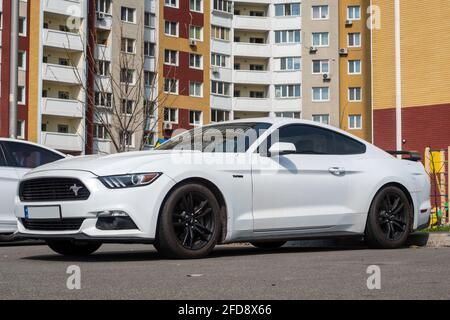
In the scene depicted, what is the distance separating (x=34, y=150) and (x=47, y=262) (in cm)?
493

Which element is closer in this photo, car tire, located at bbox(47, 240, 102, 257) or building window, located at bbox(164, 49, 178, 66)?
car tire, located at bbox(47, 240, 102, 257)

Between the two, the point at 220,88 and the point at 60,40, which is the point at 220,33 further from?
the point at 60,40

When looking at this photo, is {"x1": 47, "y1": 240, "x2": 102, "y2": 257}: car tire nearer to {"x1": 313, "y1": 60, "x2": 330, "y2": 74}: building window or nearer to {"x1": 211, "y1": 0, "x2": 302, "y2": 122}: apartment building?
{"x1": 211, "y1": 0, "x2": 302, "y2": 122}: apartment building

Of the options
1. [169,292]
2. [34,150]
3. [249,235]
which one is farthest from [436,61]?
[169,292]

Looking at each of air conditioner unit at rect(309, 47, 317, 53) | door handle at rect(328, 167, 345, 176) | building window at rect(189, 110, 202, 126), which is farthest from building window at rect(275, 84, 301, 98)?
door handle at rect(328, 167, 345, 176)

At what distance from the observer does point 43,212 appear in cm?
906

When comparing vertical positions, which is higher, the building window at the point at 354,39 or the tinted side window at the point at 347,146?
the building window at the point at 354,39

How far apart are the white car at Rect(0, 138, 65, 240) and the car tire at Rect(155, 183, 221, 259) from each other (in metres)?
4.06

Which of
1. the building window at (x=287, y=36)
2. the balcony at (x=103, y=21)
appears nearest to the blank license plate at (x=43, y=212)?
the balcony at (x=103, y=21)

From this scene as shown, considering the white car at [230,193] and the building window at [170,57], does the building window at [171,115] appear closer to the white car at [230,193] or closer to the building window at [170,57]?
the building window at [170,57]

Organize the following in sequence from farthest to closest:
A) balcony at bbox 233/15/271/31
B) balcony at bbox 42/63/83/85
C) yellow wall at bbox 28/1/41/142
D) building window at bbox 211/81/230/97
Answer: balcony at bbox 233/15/271/31 < building window at bbox 211/81/230/97 < balcony at bbox 42/63/83/85 < yellow wall at bbox 28/1/41/142

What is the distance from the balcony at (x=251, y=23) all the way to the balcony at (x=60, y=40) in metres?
22.3

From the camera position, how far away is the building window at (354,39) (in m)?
84.6

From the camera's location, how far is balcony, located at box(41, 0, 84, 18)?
217ft
